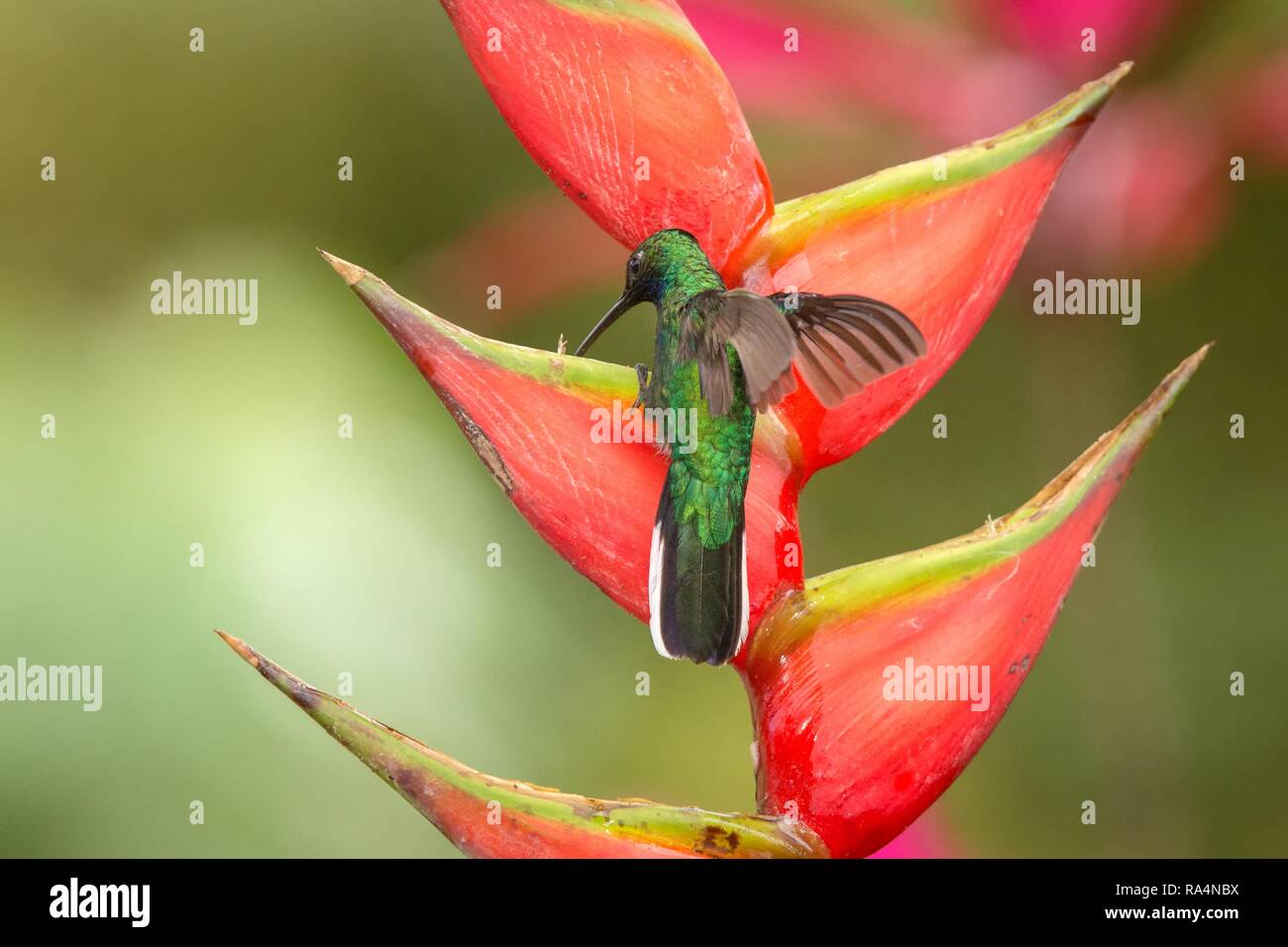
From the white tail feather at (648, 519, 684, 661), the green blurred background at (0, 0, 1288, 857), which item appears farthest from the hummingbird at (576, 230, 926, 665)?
the green blurred background at (0, 0, 1288, 857)

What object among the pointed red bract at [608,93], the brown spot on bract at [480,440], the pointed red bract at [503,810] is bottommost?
the pointed red bract at [503,810]

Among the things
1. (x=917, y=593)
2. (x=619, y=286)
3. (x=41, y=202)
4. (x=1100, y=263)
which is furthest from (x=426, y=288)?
(x=917, y=593)

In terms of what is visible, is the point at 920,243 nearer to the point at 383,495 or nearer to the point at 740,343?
the point at 740,343

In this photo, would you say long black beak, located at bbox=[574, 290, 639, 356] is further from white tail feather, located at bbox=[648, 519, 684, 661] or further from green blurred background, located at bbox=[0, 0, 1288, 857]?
green blurred background, located at bbox=[0, 0, 1288, 857]

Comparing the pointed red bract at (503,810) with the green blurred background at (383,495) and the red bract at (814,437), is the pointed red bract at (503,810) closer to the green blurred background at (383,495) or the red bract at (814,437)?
the red bract at (814,437)

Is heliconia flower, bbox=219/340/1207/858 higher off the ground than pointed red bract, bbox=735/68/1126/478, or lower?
lower

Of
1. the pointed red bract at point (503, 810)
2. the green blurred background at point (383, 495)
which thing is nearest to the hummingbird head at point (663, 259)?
the pointed red bract at point (503, 810)
